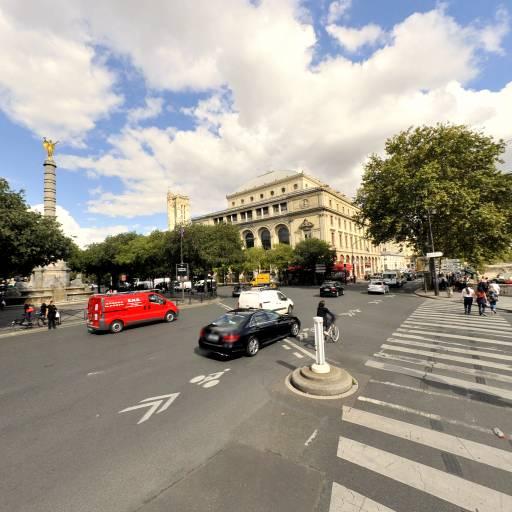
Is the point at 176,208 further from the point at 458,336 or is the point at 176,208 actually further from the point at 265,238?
the point at 458,336

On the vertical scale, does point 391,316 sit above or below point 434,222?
below

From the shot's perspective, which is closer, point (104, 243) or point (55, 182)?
point (55, 182)

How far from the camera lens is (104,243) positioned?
46.1 metres

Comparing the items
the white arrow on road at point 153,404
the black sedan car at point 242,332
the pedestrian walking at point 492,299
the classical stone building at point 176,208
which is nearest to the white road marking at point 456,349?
the black sedan car at point 242,332

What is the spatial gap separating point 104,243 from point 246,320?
44.4 m

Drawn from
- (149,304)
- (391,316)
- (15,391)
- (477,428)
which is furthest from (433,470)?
(149,304)

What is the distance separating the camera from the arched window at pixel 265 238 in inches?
2997

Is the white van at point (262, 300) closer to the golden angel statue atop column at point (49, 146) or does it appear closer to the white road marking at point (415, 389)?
the white road marking at point (415, 389)

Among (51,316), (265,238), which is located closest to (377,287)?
(51,316)

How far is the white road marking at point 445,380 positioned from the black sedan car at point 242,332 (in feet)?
11.2

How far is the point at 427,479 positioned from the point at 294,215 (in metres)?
68.6

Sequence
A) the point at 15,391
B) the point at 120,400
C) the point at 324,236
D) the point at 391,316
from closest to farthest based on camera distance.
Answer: the point at 120,400 → the point at 15,391 → the point at 391,316 → the point at 324,236

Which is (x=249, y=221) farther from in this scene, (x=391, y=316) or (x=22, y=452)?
(x=22, y=452)

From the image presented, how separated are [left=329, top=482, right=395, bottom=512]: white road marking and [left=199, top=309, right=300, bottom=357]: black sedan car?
211 inches
